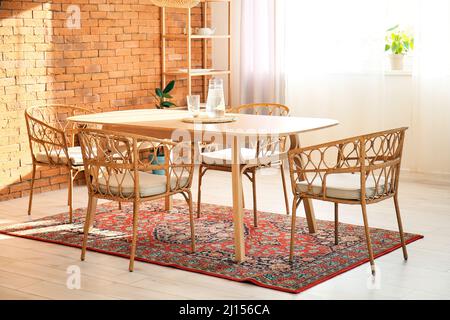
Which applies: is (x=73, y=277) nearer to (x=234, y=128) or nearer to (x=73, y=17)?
(x=234, y=128)

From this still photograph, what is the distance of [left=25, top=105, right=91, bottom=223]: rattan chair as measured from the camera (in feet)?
17.0

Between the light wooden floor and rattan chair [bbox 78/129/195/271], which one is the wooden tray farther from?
the light wooden floor

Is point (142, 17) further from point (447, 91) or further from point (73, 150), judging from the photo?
point (447, 91)

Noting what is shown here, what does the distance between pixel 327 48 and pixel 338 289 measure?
3.58m

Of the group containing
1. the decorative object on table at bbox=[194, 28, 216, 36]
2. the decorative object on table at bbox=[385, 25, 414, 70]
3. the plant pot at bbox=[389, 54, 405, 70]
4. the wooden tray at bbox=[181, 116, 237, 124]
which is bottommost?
the wooden tray at bbox=[181, 116, 237, 124]

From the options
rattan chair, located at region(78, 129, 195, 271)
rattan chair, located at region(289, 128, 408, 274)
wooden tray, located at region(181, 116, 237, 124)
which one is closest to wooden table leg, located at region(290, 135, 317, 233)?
wooden tray, located at region(181, 116, 237, 124)

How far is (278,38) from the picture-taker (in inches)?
282

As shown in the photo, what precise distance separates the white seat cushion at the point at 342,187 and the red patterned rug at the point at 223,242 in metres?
0.39

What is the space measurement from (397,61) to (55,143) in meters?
3.10

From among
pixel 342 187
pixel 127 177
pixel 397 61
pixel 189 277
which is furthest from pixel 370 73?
pixel 189 277

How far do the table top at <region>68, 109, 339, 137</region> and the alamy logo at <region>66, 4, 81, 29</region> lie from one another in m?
1.39

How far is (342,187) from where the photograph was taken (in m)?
3.97
